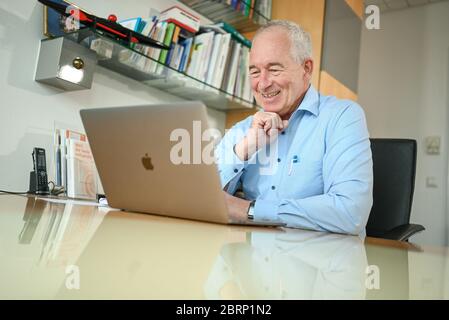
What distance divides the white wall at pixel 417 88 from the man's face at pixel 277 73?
78.6 inches

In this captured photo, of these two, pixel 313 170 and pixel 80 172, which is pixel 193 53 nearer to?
pixel 80 172

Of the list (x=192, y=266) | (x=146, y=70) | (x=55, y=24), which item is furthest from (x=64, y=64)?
(x=192, y=266)

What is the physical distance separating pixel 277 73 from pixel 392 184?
649mm

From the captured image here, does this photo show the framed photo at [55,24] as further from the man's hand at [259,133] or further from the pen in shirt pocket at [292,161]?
the pen in shirt pocket at [292,161]

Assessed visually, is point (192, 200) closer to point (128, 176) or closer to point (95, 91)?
point (128, 176)

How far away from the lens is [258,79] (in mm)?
1475

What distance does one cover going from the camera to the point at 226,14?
2.27m

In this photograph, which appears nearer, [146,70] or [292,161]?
[292,161]

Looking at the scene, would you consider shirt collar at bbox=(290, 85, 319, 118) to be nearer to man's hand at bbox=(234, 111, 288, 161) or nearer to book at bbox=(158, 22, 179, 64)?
man's hand at bbox=(234, 111, 288, 161)

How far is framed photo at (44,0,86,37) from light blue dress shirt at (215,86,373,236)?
30.9 inches

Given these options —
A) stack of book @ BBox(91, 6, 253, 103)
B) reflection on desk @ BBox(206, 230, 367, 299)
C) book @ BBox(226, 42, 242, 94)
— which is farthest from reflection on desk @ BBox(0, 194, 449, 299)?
book @ BBox(226, 42, 242, 94)

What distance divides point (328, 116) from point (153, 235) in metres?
0.90

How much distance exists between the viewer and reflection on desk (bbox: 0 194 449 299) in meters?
0.30
